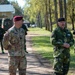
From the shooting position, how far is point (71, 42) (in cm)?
956

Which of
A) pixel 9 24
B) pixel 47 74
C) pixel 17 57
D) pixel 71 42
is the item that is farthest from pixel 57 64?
pixel 9 24

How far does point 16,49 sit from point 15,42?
177mm

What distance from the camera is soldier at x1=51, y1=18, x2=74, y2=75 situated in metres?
9.51

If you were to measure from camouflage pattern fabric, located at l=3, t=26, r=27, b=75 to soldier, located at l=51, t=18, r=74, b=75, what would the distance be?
1.24 m

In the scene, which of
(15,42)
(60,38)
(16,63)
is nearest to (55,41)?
(60,38)

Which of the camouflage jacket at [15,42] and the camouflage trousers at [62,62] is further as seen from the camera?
the camouflage trousers at [62,62]

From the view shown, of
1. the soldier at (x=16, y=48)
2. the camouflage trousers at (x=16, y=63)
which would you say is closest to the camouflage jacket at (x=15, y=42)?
the soldier at (x=16, y=48)

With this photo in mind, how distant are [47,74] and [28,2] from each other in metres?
64.5

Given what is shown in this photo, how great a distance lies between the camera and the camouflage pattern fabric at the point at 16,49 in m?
8.63

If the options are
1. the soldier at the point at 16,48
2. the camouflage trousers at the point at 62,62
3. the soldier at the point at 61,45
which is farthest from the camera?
the camouflage trousers at the point at 62,62

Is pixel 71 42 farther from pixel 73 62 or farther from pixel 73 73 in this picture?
pixel 73 62

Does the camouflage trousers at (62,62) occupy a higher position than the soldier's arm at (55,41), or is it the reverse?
the soldier's arm at (55,41)

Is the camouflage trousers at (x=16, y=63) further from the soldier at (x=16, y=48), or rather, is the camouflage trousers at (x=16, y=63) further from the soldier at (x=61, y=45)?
the soldier at (x=61, y=45)

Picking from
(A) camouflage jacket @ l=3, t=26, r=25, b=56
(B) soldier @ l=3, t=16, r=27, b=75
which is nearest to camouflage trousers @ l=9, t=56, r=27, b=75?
(B) soldier @ l=3, t=16, r=27, b=75
